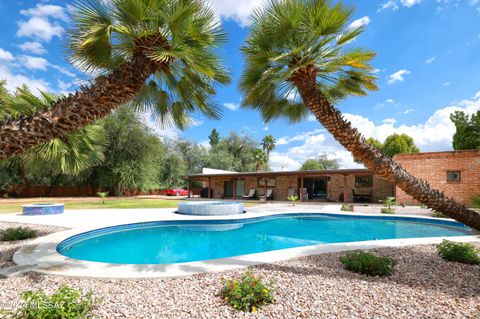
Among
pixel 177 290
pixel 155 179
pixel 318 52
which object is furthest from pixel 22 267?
pixel 155 179

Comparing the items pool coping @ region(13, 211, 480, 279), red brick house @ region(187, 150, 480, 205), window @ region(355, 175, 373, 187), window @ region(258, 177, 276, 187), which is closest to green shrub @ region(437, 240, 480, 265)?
pool coping @ region(13, 211, 480, 279)

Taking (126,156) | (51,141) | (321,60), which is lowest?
(51,141)

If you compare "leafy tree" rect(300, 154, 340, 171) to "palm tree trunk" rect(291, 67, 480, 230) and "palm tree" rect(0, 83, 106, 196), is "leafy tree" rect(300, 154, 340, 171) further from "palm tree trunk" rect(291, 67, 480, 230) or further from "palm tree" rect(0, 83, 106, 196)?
"palm tree trunk" rect(291, 67, 480, 230)

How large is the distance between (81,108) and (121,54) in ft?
6.54

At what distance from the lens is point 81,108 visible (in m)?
3.42

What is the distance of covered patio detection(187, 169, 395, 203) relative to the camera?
21.0m

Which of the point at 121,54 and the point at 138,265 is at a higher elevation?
the point at 121,54

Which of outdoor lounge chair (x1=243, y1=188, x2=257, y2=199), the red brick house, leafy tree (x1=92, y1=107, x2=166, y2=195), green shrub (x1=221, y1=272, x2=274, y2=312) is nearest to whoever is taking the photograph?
green shrub (x1=221, y1=272, x2=274, y2=312)

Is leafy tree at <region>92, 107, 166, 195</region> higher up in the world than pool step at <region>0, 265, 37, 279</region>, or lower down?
higher up

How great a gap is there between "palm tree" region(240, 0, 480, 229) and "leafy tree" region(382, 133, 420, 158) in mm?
35337

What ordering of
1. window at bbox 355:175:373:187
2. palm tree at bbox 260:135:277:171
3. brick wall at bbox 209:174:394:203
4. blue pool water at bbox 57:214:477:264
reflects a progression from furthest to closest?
1. palm tree at bbox 260:135:277:171
2. window at bbox 355:175:373:187
3. brick wall at bbox 209:174:394:203
4. blue pool water at bbox 57:214:477:264

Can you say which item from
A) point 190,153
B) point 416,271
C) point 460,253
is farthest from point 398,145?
point 416,271

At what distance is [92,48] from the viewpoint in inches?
174

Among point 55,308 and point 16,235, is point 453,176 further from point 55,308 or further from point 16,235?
point 16,235
